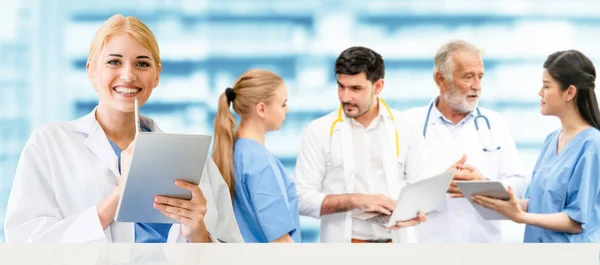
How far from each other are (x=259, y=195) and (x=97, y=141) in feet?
3.24

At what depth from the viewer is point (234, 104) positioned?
2.90 meters

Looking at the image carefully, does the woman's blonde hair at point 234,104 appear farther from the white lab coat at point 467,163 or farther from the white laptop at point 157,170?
the white laptop at point 157,170

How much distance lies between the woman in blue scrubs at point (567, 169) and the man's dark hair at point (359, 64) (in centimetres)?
72

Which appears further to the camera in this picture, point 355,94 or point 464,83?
point 464,83

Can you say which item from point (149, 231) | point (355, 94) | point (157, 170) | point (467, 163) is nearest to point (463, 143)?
point (467, 163)

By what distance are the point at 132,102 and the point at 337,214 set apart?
1466mm

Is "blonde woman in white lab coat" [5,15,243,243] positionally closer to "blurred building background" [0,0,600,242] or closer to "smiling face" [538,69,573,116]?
"smiling face" [538,69,573,116]

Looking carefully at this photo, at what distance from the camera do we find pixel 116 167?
5.93ft

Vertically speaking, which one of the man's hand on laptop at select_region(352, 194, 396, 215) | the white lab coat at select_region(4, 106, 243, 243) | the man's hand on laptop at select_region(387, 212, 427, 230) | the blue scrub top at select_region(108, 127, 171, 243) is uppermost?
the white lab coat at select_region(4, 106, 243, 243)

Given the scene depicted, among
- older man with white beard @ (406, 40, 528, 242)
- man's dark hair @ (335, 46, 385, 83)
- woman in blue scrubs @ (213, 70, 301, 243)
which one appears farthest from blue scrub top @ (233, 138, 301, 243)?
older man with white beard @ (406, 40, 528, 242)

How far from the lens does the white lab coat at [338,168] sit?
10.1 feet

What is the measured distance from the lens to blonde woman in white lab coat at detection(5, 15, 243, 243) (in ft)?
5.55

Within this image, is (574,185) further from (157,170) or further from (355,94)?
(157,170)

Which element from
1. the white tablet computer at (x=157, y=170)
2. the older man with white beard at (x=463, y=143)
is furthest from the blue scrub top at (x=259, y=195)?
the white tablet computer at (x=157, y=170)
